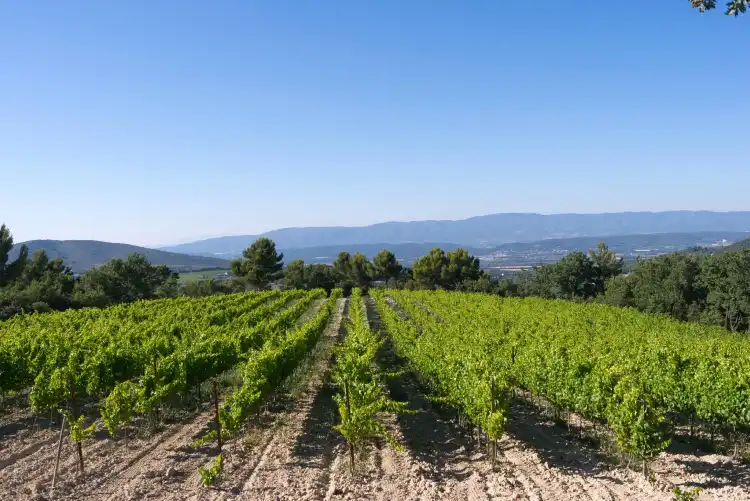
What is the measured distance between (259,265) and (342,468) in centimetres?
5510

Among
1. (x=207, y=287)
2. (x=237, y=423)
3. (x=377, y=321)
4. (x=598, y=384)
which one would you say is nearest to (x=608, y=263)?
(x=377, y=321)

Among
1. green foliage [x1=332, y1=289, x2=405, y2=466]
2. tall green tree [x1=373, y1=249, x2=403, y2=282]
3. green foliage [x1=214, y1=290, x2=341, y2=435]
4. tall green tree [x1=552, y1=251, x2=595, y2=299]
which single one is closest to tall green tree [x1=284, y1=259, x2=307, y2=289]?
tall green tree [x1=373, y1=249, x2=403, y2=282]

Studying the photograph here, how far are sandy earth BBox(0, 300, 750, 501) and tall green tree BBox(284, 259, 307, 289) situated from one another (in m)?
54.9

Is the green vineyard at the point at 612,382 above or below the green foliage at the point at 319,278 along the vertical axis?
above

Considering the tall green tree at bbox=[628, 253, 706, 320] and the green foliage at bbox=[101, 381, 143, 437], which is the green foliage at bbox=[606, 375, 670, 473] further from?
the tall green tree at bbox=[628, 253, 706, 320]

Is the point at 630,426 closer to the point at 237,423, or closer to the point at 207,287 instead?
the point at 237,423

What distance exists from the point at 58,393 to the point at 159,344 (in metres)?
5.61

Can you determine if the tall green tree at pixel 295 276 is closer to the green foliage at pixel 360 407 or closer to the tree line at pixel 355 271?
the tree line at pixel 355 271

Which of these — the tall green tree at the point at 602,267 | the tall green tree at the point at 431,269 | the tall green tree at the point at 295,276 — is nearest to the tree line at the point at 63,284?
the tall green tree at the point at 295,276

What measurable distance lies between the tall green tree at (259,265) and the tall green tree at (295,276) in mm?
2918

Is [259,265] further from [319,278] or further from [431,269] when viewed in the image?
[431,269]

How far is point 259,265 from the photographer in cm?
6331

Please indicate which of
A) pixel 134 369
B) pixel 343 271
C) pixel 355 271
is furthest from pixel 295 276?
pixel 134 369

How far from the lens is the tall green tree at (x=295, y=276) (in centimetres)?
6800
